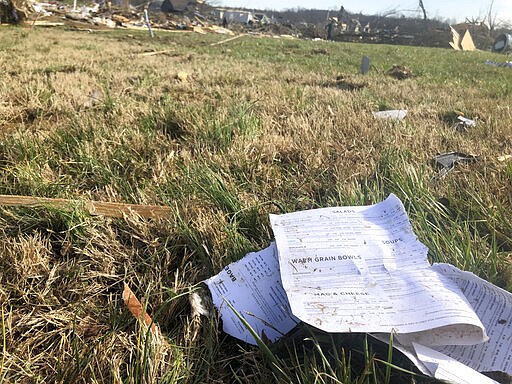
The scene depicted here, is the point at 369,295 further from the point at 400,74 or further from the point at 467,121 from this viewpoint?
the point at 400,74

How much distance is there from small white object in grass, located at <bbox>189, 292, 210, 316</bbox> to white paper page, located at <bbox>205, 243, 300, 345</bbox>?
0.03m

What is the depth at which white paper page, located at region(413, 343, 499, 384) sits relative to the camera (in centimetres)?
82

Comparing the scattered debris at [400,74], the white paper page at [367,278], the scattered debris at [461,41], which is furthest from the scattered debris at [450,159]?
the scattered debris at [461,41]

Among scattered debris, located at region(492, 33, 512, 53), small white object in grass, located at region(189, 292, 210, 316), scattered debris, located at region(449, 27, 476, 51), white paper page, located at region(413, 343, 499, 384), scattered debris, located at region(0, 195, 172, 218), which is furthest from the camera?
scattered debris, located at region(449, 27, 476, 51)

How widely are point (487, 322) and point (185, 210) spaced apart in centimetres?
101

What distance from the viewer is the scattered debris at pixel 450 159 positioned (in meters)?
1.97

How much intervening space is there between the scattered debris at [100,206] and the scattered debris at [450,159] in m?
1.37

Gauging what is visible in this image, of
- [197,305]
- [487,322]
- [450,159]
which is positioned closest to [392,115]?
[450,159]

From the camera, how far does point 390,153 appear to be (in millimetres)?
1998

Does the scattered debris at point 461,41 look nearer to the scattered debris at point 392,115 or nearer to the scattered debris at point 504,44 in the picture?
the scattered debris at point 504,44

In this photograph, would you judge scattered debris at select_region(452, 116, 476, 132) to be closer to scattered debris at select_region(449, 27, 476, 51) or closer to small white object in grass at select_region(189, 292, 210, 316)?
small white object in grass at select_region(189, 292, 210, 316)

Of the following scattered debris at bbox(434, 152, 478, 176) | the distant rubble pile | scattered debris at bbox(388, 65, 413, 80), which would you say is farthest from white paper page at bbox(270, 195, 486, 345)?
the distant rubble pile

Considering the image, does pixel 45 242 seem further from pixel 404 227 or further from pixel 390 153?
pixel 390 153

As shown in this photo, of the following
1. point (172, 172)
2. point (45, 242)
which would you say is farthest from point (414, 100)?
point (45, 242)
